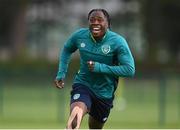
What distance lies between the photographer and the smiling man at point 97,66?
1066 centimetres

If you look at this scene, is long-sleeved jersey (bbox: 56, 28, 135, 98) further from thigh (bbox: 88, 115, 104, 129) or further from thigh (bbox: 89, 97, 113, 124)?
thigh (bbox: 88, 115, 104, 129)

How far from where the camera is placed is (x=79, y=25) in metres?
73.7

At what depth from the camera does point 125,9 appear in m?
66.5

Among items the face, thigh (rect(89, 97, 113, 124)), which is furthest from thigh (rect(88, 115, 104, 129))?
the face

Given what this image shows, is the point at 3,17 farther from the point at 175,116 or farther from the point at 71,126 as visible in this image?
the point at 71,126

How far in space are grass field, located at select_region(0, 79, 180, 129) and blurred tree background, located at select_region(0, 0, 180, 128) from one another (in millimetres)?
1212

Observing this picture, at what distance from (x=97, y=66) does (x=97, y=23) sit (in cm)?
56

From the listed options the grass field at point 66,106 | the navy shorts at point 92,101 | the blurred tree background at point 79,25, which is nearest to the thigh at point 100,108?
the navy shorts at point 92,101

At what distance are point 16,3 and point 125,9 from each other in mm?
16050

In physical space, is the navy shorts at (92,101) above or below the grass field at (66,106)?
above

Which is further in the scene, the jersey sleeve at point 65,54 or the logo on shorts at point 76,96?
the jersey sleeve at point 65,54

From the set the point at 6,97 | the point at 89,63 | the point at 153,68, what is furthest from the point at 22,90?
the point at 153,68

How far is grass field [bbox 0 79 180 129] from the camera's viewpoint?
21281mm

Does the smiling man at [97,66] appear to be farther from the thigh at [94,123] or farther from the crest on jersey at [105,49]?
the thigh at [94,123]
